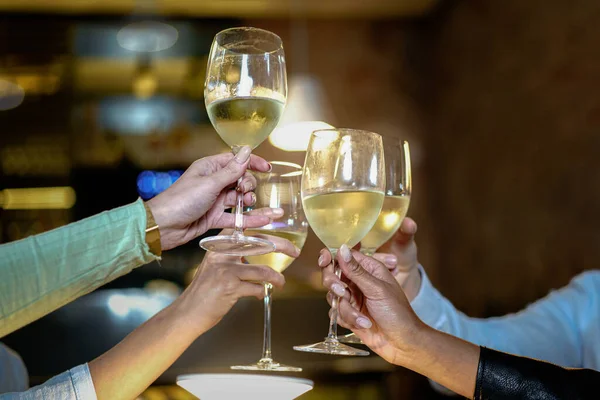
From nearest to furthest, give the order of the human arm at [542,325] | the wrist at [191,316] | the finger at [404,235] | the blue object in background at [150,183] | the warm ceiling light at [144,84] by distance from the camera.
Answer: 1. the wrist at [191,316]
2. the finger at [404,235]
3. the human arm at [542,325]
4. the blue object in background at [150,183]
5. the warm ceiling light at [144,84]

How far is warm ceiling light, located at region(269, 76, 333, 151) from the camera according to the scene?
211 inches

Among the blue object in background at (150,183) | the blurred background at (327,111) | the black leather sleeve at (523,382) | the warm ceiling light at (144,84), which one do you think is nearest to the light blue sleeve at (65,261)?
the black leather sleeve at (523,382)

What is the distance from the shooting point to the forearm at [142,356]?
1090 mm

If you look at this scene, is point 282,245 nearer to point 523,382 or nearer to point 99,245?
point 99,245

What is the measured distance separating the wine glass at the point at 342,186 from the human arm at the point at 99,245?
0.16m

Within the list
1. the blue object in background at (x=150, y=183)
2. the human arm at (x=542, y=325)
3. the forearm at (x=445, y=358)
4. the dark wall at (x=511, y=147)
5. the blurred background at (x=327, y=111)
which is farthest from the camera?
the blue object in background at (x=150, y=183)

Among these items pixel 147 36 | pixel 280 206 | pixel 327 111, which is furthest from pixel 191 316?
pixel 147 36

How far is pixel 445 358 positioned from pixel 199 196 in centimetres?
52

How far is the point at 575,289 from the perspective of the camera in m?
2.04

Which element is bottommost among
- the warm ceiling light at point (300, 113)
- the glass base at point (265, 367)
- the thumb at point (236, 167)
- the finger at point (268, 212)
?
the glass base at point (265, 367)

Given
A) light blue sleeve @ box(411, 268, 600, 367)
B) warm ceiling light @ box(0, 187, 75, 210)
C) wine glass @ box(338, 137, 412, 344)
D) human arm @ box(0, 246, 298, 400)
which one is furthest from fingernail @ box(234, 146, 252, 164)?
warm ceiling light @ box(0, 187, 75, 210)

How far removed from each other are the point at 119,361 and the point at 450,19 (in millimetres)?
4576

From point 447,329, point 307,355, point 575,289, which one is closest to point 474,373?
point 447,329

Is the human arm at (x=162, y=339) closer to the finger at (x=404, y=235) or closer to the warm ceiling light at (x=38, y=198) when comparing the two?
the finger at (x=404, y=235)
